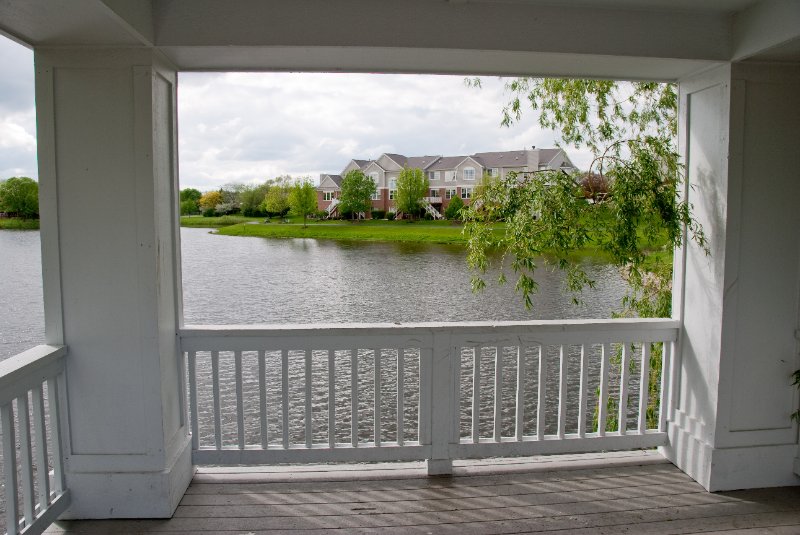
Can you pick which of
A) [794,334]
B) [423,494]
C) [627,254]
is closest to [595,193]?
[627,254]

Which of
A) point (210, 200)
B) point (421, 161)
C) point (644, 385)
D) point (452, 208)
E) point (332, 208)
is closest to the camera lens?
point (644, 385)

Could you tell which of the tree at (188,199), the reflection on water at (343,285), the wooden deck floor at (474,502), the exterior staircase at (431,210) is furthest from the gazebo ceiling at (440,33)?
the reflection on water at (343,285)

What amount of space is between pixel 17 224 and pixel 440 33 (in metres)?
A: 2.48

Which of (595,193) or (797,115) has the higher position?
(797,115)

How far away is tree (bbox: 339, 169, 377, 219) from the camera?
563 centimetres

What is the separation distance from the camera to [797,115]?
2.82 m

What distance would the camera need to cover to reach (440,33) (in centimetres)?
253

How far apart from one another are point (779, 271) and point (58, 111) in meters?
3.61

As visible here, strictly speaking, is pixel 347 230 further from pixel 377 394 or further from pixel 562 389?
pixel 562 389

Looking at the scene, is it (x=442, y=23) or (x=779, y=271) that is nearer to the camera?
(x=442, y=23)

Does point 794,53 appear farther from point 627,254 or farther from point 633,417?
point 633,417

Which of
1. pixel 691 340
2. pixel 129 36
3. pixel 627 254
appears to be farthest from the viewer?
pixel 627 254

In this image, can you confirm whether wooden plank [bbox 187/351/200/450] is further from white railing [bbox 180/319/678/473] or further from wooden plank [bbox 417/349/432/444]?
wooden plank [bbox 417/349/432/444]

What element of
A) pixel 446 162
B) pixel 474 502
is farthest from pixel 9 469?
pixel 446 162
